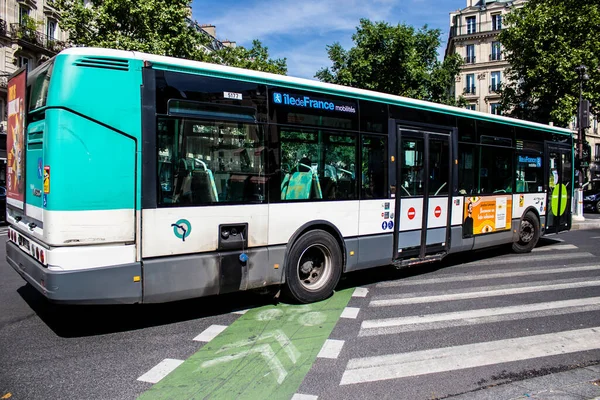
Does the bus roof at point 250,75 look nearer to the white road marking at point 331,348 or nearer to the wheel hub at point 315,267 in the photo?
the wheel hub at point 315,267

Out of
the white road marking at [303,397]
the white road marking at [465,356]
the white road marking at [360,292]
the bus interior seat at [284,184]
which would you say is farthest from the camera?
the white road marking at [360,292]

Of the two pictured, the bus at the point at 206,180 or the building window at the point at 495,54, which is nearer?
the bus at the point at 206,180

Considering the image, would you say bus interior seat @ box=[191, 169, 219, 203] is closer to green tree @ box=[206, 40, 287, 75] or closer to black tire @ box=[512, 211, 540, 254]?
black tire @ box=[512, 211, 540, 254]

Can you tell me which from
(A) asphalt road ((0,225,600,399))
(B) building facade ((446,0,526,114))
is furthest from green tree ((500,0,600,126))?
(A) asphalt road ((0,225,600,399))

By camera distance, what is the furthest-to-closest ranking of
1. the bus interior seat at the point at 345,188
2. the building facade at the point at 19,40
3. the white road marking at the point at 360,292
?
the building facade at the point at 19,40 < the white road marking at the point at 360,292 < the bus interior seat at the point at 345,188

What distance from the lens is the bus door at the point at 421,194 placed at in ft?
24.2

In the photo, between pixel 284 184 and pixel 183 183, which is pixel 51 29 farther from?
pixel 183 183

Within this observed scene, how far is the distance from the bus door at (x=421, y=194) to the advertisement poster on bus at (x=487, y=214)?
0.72 metres

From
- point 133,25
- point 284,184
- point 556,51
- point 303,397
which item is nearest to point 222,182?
point 284,184

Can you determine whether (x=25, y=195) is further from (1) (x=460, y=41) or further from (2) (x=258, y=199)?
(1) (x=460, y=41)

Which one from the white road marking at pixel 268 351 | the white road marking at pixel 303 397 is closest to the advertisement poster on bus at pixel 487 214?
the white road marking at pixel 268 351

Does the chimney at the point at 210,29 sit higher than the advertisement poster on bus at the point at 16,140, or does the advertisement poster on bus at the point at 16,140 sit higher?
the chimney at the point at 210,29

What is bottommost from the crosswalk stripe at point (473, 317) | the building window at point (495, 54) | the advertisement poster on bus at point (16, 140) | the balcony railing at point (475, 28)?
the crosswalk stripe at point (473, 317)

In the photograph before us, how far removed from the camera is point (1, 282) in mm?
7078
